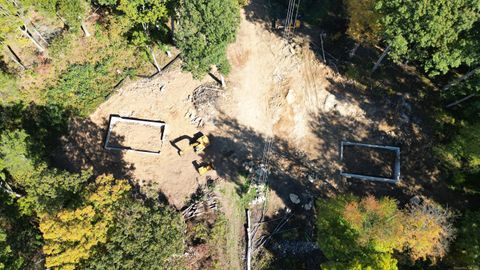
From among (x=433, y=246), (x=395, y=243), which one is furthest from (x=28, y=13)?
(x=433, y=246)

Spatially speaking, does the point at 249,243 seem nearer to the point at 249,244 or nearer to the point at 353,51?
the point at 249,244

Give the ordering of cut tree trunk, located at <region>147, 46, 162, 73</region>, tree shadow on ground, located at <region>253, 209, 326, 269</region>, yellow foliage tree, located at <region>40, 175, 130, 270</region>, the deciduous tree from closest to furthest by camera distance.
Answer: yellow foliage tree, located at <region>40, 175, 130, 270</region>
the deciduous tree
tree shadow on ground, located at <region>253, 209, 326, 269</region>
cut tree trunk, located at <region>147, 46, 162, 73</region>

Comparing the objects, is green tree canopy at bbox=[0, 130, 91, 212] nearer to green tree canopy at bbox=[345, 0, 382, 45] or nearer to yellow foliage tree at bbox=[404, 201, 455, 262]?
yellow foliage tree at bbox=[404, 201, 455, 262]

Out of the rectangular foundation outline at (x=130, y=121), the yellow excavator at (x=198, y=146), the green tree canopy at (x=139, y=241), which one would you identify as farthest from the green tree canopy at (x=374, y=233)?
the rectangular foundation outline at (x=130, y=121)

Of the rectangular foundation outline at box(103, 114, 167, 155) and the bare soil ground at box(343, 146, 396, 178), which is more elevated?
the bare soil ground at box(343, 146, 396, 178)

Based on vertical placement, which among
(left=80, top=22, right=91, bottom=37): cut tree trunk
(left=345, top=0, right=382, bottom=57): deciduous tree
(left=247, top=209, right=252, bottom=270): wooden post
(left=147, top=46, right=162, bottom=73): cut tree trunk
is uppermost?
(left=345, top=0, right=382, bottom=57): deciduous tree

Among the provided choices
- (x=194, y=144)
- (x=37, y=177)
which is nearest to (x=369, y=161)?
(x=194, y=144)

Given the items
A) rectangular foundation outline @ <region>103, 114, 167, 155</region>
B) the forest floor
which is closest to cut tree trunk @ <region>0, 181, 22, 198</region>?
the forest floor
